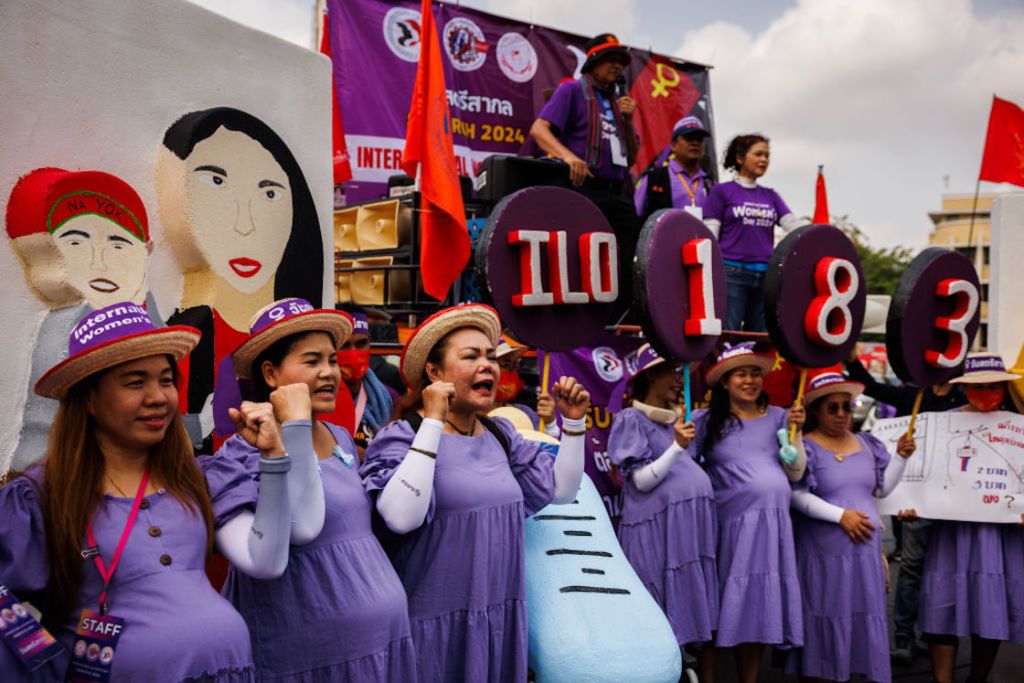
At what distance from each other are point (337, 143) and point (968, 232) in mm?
50956

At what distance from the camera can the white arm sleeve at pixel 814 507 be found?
17.1 feet

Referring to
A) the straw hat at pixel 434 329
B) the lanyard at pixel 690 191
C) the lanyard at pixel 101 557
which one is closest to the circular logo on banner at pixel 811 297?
the straw hat at pixel 434 329

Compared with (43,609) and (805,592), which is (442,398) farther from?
(805,592)

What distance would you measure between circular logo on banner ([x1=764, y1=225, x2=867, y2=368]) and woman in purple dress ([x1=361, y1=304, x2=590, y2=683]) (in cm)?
196

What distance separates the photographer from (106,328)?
2.52 m

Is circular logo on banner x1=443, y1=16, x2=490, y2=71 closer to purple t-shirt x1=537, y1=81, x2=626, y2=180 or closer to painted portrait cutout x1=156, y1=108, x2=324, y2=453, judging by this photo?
purple t-shirt x1=537, y1=81, x2=626, y2=180

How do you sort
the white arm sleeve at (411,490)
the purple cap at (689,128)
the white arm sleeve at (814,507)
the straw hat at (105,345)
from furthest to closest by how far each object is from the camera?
the purple cap at (689,128)
the white arm sleeve at (814,507)
the white arm sleeve at (411,490)
the straw hat at (105,345)

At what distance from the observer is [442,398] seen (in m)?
3.13

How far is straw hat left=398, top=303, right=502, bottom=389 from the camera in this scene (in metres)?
3.50

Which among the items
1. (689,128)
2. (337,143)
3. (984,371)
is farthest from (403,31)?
(984,371)

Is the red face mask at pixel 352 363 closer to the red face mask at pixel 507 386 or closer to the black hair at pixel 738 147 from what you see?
the red face mask at pixel 507 386

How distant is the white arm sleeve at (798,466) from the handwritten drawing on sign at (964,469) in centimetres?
87

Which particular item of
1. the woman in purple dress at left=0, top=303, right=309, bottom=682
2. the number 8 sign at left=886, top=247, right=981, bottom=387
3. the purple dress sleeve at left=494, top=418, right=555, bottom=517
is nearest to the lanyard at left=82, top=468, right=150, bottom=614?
the woman in purple dress at left=0, top=303, right=309, bottom=682

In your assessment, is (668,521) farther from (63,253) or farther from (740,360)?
(63,253)
